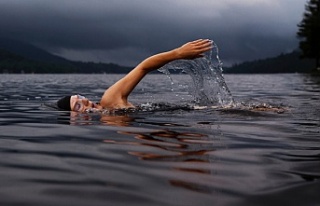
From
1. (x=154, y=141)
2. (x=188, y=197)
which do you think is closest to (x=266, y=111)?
(x=154, y=141)

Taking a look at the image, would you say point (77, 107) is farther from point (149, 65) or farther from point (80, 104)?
point (149, 65)

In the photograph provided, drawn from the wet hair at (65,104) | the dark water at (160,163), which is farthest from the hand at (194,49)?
the wet hair at (65,104)

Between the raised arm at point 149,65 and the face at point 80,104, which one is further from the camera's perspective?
the face at point 80,104

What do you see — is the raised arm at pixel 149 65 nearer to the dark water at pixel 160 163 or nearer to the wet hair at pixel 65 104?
the wet hair at pixel 65 104

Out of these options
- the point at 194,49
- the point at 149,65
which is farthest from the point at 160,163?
the point at 149,65

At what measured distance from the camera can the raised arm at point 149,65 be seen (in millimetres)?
7609

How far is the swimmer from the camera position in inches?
300

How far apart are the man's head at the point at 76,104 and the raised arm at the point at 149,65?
0.31m

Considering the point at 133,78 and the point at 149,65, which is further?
the point at 133,78

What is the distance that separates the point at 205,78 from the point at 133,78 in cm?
202

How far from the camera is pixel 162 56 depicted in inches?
305

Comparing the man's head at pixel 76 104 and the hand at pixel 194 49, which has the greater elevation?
the hand at pixel 194 49

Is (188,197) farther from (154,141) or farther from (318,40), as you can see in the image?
(318,40)

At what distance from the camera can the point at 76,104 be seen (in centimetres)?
880
